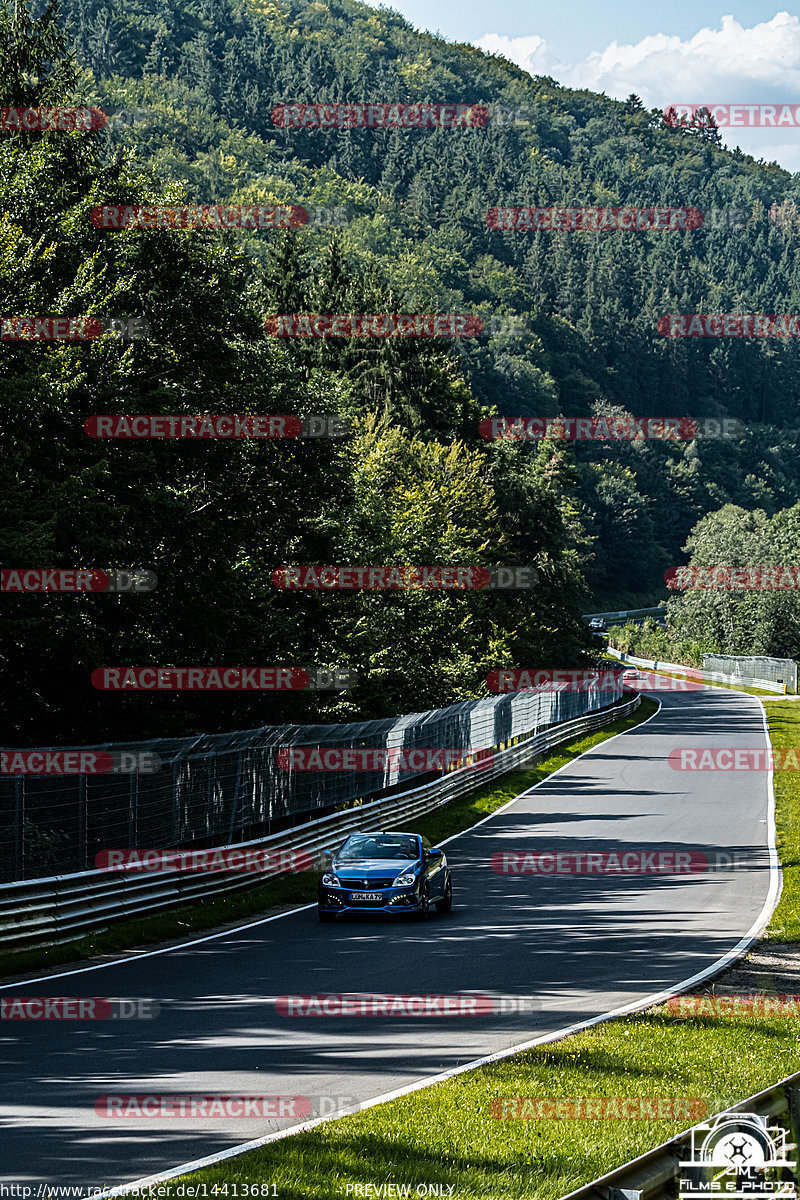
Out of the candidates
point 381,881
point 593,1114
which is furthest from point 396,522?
point 593,1114

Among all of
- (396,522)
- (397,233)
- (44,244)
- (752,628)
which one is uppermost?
(397,233)

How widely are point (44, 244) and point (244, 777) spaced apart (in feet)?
44.5

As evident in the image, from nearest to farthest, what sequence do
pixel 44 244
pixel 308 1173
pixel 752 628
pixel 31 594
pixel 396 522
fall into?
pixel 308 1173
pixel 31 594
pixel 44 244
pixel 396 522
pixel 752 628

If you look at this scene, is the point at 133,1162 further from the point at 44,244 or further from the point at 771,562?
the point at 771,562

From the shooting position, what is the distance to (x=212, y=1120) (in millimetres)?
8117

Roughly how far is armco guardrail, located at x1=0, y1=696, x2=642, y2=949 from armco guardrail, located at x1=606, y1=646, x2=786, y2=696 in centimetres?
6972

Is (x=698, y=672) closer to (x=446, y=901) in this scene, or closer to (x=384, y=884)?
(x=446, y=901)

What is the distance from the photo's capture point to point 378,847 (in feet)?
64.5

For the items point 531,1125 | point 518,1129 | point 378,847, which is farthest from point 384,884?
point 518,1129

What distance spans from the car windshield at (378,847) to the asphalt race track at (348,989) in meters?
1.01

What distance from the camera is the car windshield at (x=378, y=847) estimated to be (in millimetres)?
19391

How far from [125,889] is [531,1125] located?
9.89 meters

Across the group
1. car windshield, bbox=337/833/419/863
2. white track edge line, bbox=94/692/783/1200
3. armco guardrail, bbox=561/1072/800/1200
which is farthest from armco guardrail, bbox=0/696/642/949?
armco guardrail, bbox=561/1072/800/1200

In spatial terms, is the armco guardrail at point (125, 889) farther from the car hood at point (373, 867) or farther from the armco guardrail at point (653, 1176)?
the armco guardrail at point (653, 1176)
